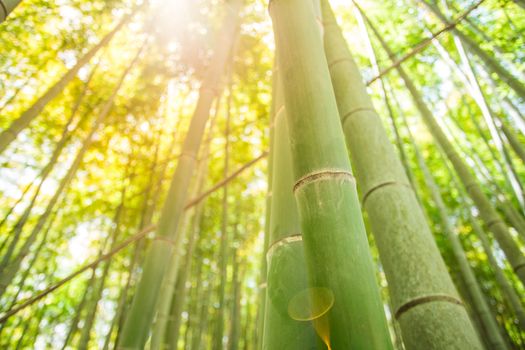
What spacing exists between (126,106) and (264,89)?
5.09ft

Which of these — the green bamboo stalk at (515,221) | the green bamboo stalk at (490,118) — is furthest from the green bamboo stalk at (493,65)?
the green bamboo stalk at (515,221)

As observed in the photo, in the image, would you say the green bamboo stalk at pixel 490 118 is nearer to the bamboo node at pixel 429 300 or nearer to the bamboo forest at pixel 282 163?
the bamboo forest at pixel 282 163

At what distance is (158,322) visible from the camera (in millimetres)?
2588

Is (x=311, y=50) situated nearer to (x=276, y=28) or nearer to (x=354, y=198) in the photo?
(x=276, y=28)

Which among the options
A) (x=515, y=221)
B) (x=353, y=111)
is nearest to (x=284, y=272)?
(x=353, y=111)

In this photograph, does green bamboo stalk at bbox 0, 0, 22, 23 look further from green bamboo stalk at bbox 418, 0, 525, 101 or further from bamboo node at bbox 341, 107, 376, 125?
green bamboo stalk at bbox 418, 0, 525, 101

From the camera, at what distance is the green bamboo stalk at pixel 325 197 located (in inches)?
22.2

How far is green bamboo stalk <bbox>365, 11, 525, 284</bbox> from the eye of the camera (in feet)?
5.64

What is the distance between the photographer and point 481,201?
1964mm

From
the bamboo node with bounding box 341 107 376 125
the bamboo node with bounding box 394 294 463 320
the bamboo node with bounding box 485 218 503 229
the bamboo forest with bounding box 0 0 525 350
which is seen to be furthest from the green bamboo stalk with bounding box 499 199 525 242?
the bamboo node with bounding box 394 294 463 320

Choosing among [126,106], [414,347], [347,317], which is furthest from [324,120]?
[126,106]

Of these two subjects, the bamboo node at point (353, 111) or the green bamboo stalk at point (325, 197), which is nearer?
the green bamboo stalk at point (325, 197)

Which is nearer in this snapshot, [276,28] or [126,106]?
[276,28]

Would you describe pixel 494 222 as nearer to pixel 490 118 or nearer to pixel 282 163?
pixel 490 118
